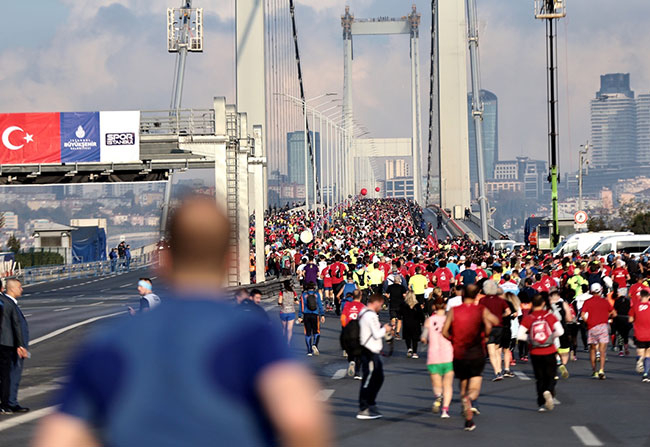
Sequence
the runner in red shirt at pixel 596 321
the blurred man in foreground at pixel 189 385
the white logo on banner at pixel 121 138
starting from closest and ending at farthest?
1. the blurred man in foreground at pixel 189 385
2. the runner in red shirt at pixel 596 321
3. the white logo on banner at pixel 121 138

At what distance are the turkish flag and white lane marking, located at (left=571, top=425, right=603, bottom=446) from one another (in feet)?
115

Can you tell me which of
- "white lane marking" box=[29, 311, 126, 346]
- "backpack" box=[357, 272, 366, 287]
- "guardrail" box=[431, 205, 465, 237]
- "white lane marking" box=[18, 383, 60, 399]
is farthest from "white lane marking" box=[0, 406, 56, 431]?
"guardrail" box=[431, 205, 465, 237]

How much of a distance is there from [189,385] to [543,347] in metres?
12.2

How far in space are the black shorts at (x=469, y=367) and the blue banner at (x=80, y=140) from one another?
33392mm

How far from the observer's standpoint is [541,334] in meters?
14.5

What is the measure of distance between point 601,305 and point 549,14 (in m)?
46.5

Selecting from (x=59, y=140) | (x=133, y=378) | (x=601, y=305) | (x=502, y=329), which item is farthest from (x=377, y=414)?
(x=59, y=140)

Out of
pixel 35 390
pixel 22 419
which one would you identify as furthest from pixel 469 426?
pixel 35 390

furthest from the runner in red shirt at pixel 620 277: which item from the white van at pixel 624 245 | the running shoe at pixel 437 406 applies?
the white van at pixel 624 245

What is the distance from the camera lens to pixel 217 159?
37594 millimetres

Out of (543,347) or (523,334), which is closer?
(543,347)

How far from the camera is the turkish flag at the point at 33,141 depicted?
45.1 metres

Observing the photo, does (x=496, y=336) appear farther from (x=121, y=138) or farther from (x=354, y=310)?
(x=121, y=138)

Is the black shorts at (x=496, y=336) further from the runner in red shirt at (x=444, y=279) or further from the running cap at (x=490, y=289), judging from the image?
the runner in red shirt at (x=444, y=279)
